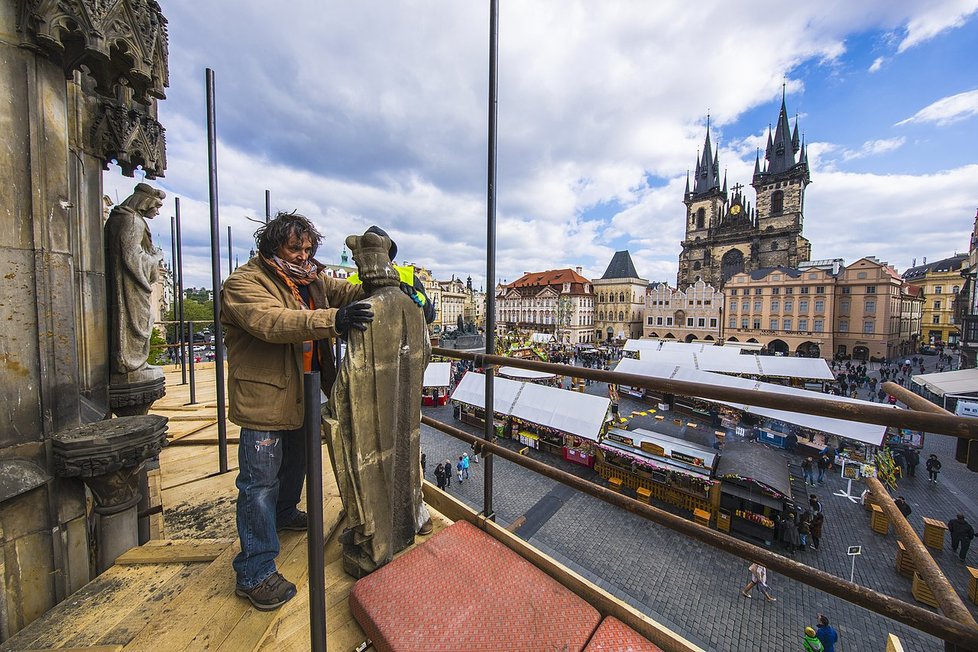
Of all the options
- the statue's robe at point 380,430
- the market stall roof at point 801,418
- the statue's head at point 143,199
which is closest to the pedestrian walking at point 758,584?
the market stall roof at point 801,418

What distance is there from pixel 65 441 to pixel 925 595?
40.6 ft

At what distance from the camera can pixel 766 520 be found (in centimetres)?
881

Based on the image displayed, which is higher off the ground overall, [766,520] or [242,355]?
[242,355]

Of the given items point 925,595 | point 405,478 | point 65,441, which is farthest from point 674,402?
point 65,441

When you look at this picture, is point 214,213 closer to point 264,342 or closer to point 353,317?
point 264,342

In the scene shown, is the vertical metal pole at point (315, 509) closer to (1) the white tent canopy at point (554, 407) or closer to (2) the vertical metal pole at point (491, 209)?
(2) the vertical metal pole at point (491, 209)

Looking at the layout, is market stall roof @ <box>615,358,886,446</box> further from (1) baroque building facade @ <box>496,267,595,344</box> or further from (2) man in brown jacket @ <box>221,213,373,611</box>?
(1) baroque building facade @ <box>496,267,595,344</box>

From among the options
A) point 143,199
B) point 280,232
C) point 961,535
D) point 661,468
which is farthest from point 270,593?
point 961,535

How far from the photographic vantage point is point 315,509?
114cm

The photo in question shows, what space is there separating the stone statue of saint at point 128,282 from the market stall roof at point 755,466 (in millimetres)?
11609

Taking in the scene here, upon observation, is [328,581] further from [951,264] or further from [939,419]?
[951,264]

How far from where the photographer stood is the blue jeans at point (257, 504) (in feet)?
6.31

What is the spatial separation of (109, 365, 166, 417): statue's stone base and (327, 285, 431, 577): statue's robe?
1751 millimetres

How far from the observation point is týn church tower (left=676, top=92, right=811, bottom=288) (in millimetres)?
51344
